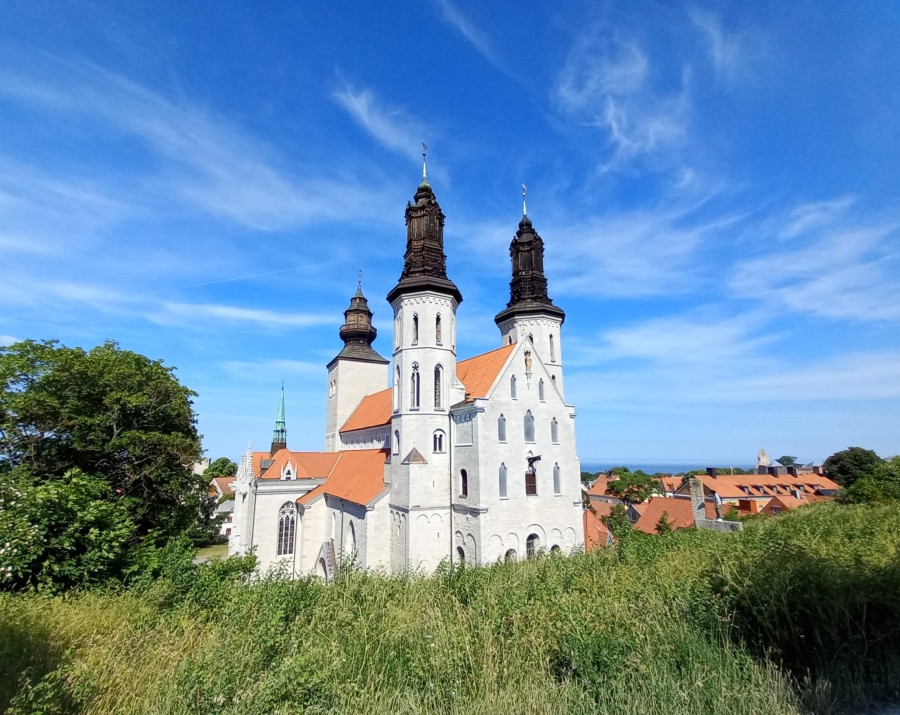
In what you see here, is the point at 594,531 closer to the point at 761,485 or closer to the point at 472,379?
the point at 472,379

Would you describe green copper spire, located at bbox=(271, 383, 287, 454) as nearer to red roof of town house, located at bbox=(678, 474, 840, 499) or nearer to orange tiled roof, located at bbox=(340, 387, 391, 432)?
orange tiled roof, located at bbox=(340, 387, 391, 432)

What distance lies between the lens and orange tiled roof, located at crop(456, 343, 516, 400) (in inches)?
839

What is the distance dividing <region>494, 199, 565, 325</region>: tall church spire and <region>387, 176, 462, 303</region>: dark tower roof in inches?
267

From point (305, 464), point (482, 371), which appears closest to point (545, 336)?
point (482, 371)

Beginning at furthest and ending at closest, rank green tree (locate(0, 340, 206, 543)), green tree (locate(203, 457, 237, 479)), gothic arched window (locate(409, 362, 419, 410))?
green tree (locate(203, 457, 237, 479)) < gothic arched window (locate(409, 362, 419, 410)) < green tree (locate(0, 340, 206, 543))

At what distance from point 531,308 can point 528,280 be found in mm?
2323

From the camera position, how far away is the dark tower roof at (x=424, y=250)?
2281 cm

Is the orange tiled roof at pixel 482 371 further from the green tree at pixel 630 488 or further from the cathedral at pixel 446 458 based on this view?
the green tree at pixel 630 488

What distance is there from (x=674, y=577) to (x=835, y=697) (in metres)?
3.25

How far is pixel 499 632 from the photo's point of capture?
5.54m

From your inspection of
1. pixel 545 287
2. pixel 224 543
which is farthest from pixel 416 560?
pixel 224 543

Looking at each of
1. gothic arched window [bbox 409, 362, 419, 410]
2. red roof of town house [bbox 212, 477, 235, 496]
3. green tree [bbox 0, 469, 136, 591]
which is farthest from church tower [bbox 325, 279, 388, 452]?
red roof of town house [bbox 212, 477, 235, 496]

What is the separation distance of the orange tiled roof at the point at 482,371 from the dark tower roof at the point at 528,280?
260 inches

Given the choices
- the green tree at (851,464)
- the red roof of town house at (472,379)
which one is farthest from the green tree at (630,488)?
the red roof of town house at (472,379)
